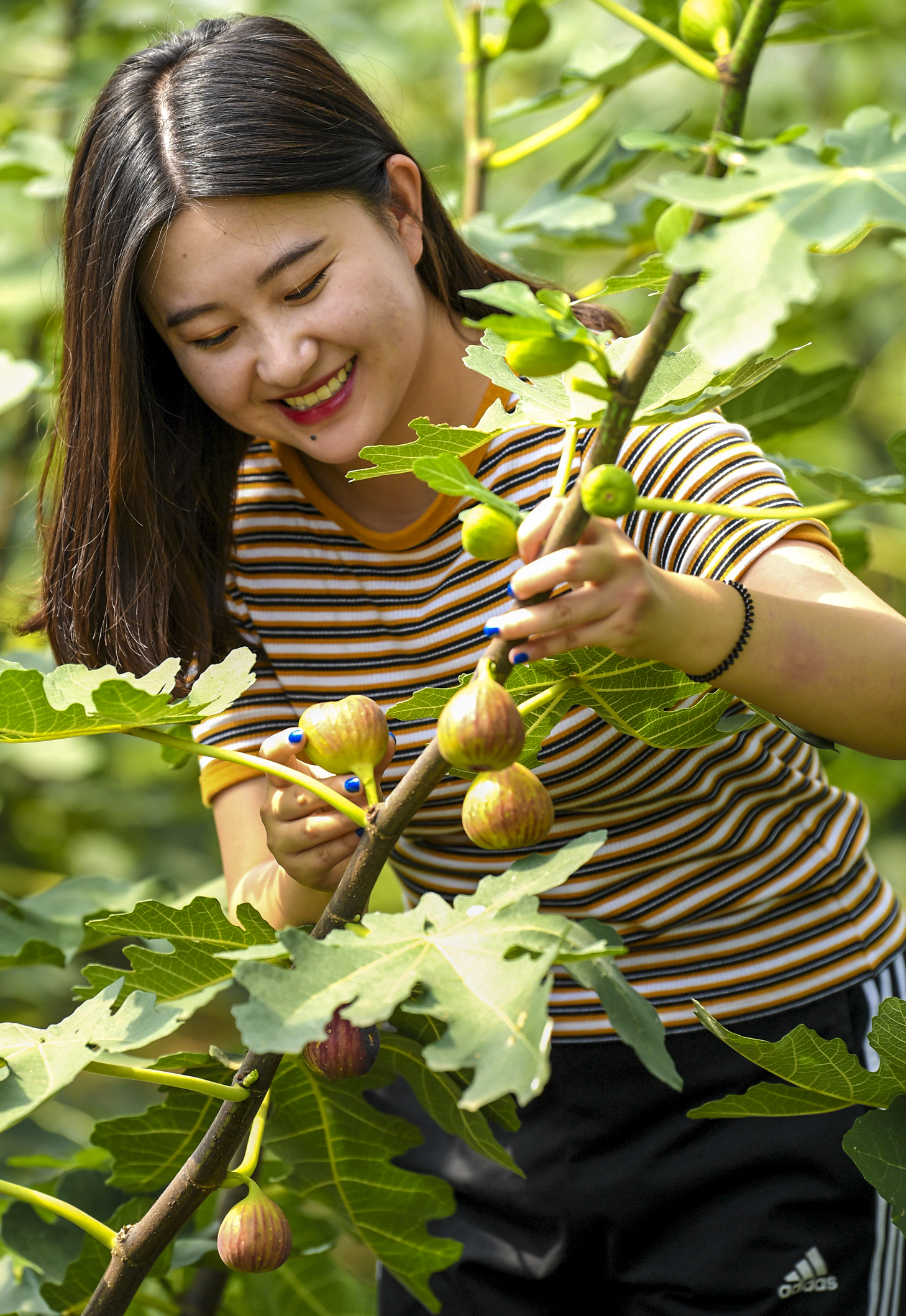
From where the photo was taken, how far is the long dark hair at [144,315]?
3.27 ft

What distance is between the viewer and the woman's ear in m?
1.11

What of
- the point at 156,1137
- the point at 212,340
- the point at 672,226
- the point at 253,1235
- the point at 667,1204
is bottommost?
the point at 667,1204

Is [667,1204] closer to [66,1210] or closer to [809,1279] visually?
[809,1279]

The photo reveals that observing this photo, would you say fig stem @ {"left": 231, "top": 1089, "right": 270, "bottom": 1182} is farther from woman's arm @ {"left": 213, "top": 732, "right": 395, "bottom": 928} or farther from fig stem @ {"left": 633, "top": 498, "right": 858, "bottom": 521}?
fig stem @ {"left": 633, "top": 498, "right": 858, "bottom": 521}

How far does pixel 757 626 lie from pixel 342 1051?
334 millimetres

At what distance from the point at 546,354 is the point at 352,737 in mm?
Answer: 238

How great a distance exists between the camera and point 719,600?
71 centimetres

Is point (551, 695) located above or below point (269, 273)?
below

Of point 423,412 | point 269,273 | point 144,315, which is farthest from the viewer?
point 423,412

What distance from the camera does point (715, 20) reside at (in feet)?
1.90

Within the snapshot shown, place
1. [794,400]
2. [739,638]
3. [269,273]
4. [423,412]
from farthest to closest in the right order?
[794,400], [423,412], [269,273], [739,638]

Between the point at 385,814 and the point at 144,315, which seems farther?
the point at 144,315

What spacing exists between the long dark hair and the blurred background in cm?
20

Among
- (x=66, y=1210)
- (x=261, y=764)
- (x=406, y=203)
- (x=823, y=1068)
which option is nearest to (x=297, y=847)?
(x=261, y=764)
